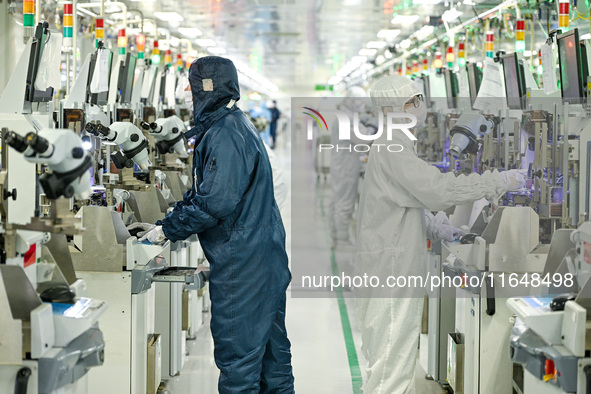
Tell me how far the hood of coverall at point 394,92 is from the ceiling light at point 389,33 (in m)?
8.47

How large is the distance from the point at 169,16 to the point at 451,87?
485cm

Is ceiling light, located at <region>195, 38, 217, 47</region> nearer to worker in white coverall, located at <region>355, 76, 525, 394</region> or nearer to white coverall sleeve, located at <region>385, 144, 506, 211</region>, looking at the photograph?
worker in white coverall, located at <region>355, 76, 525, 394</region>

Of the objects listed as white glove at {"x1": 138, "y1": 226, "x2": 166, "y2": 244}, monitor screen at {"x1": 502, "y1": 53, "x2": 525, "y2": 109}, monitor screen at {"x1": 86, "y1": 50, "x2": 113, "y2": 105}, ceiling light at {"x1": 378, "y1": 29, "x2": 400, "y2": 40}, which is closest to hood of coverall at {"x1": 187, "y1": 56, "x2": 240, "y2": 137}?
white glove at {"x1": 138, "y1": 226, "x2": 166, "y2": 244}

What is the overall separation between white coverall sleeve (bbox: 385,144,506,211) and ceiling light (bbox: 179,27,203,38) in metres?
8.94

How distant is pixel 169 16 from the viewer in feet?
35.4

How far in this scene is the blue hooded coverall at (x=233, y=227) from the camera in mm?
3320

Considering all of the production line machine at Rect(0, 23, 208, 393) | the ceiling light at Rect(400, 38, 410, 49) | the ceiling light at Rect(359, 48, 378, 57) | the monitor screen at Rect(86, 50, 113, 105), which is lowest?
the production line machine at Rect(0, 23, 208, 393)

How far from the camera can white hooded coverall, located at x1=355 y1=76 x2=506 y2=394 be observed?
371cm

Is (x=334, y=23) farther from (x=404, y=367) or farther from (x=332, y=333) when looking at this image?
(x=404, y=367)

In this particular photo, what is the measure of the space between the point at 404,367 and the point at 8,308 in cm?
205

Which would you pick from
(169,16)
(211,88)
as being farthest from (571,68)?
(169,16)

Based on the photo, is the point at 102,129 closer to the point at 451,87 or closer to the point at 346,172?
the point at 451,87

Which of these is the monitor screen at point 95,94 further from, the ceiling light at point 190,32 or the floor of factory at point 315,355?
the ceiling light at point 190,32

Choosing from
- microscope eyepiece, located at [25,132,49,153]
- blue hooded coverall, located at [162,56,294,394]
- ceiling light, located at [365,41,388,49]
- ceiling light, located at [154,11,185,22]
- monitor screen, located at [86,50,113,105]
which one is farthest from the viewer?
ceiling light, located at [365,41,388,49]
